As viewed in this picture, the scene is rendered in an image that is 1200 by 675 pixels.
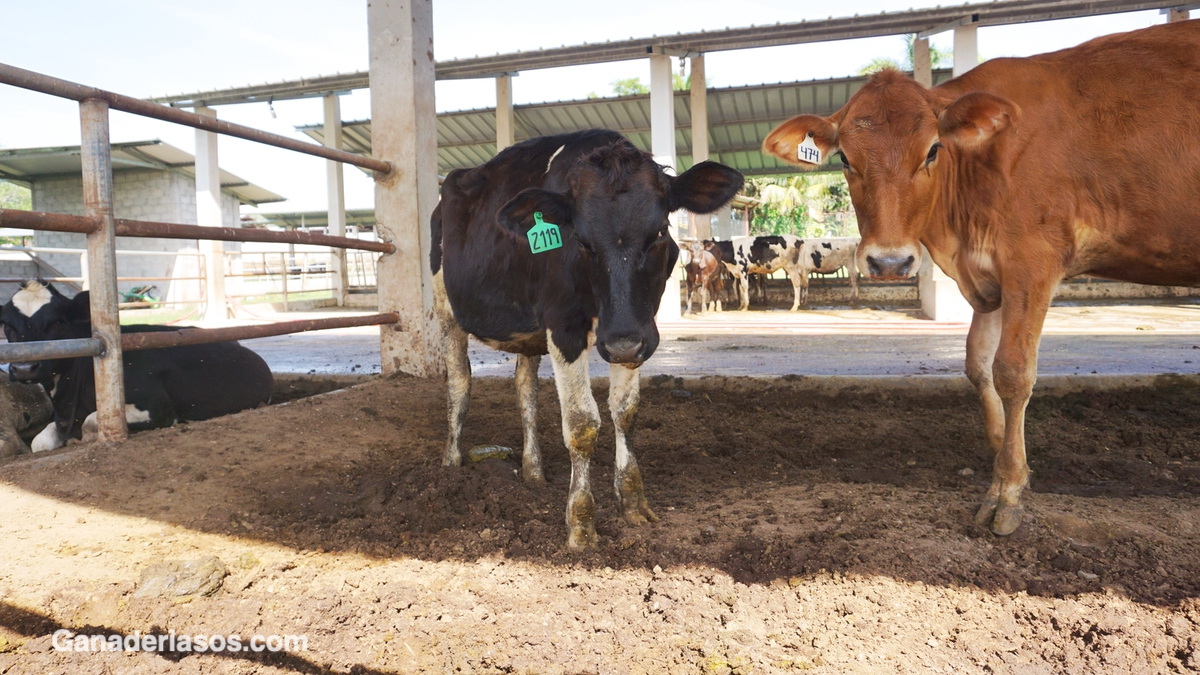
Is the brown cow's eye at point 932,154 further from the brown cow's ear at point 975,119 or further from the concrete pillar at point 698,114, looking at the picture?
the concrete pillar at point 698,114

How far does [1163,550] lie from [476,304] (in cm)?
289

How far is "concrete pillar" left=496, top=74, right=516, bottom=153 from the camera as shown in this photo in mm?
15375

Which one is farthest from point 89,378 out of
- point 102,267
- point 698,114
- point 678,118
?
point 678,118

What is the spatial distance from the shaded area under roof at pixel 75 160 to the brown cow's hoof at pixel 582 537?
21.4 m

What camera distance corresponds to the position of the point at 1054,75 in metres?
3.10

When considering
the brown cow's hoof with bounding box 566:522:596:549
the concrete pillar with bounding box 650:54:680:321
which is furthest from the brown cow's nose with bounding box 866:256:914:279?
the concrete pillar with bounding box 650:54:680:321

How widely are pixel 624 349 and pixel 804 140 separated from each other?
1.77 m

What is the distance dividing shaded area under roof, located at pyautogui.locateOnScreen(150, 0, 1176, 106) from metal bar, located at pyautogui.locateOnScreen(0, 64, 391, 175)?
8242 millimetres

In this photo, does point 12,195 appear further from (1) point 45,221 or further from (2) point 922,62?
(1) point 45,221

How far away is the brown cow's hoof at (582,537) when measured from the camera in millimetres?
2676

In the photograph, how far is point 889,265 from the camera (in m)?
2.89

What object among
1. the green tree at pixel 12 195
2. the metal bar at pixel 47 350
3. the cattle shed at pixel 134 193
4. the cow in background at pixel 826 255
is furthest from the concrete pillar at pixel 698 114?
the green tree at pixel 12 195

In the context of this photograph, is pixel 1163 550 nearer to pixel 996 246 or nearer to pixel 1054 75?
pixel 996 246

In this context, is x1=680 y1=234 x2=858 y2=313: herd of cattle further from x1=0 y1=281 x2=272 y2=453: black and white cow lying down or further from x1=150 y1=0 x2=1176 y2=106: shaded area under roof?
x1=0 y1=281 x2=272 y2=453: black and white cow lying down
